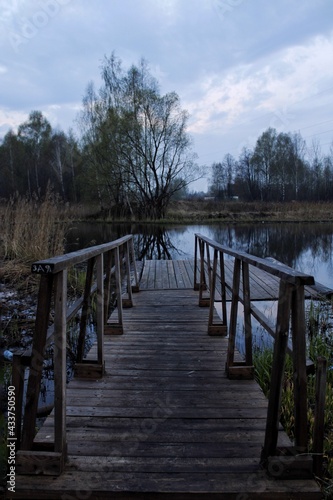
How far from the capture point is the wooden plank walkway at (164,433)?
1.55 m

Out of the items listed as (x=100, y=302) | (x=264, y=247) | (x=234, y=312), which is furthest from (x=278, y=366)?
(x=264, y=247)

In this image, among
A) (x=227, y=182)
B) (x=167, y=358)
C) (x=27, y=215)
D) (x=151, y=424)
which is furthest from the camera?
(x=227, y=182)

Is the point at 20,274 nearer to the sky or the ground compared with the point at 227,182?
nearer to the ground

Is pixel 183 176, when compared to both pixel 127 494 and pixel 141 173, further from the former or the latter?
pixel 127 494

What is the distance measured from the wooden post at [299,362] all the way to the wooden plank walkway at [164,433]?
25 centimetres

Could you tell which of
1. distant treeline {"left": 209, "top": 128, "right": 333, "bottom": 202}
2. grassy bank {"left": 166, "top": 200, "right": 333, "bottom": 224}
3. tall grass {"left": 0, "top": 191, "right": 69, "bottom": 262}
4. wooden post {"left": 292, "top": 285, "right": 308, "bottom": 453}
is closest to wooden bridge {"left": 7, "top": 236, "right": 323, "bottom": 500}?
wooden post {"left": 292, "top": 285, "right": 308, "bottom": 453}

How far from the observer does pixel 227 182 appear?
165 feet

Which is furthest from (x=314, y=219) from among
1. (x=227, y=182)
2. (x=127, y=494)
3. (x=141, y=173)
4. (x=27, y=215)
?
(x=227, y=182)

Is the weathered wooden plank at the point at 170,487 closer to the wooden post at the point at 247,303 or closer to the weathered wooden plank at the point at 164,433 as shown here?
the weathered wooden plank at the point at 164,433

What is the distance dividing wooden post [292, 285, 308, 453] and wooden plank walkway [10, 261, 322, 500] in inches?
9.9

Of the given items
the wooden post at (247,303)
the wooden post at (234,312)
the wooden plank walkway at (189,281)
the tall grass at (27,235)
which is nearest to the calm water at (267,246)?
the tall grass at (27,235)

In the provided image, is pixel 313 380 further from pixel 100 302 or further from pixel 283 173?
pixel 283 173

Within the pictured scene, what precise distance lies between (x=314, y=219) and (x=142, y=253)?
15265 millimetres

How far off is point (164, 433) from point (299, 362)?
2.96ft
